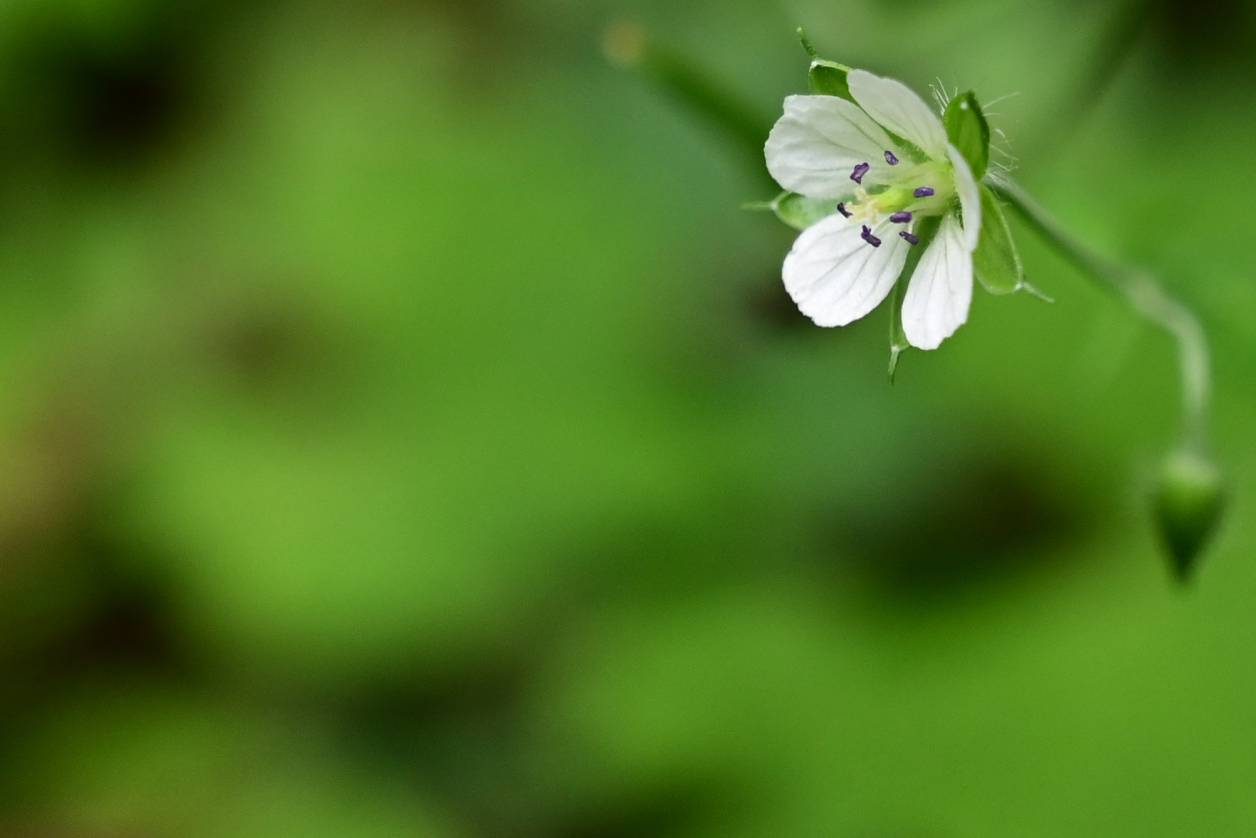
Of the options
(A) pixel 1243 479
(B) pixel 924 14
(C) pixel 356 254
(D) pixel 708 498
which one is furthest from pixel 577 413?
(A) pixel 1243 479

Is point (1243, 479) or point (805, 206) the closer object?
point (805, 206)

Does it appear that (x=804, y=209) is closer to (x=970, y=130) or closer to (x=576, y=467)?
(x=970, y=130)

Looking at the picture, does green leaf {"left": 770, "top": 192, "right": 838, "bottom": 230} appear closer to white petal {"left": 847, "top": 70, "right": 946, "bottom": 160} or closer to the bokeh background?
white petal {"left": 847, "top": 70, "right": 946, "bottom": 160}

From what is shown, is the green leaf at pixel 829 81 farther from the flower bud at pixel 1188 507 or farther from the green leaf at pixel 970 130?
the flower bud at pixel 1188 507

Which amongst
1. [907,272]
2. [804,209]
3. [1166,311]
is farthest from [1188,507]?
[804,209]

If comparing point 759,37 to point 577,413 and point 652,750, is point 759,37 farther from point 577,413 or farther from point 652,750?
point 652,750
